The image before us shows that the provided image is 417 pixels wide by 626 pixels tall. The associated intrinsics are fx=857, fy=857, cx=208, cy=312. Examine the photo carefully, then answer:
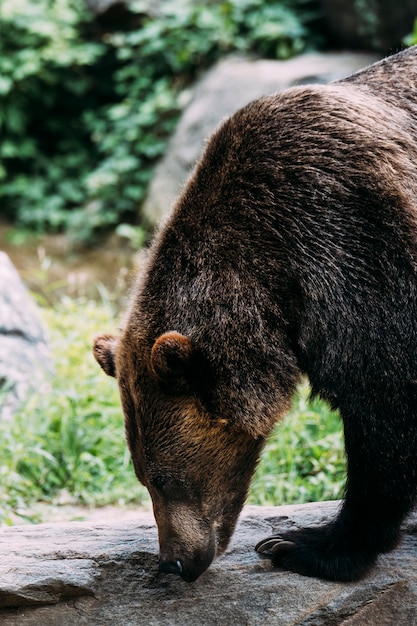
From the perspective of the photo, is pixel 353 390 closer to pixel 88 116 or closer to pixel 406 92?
pixel 406 92

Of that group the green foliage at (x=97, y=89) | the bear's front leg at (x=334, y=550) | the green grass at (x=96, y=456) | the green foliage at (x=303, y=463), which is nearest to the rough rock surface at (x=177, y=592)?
Answer: the bear's front leg at (x=334, y=550)

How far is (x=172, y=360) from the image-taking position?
11.1 feet

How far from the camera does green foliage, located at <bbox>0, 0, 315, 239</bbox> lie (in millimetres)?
12742

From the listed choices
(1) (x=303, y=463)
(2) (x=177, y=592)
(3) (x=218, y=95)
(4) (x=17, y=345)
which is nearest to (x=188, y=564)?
(2) (x=177, y=592)

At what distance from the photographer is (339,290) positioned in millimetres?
3453

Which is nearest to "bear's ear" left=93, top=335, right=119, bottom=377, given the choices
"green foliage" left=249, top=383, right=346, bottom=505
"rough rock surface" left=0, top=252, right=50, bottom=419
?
"green foliage" left=249, top=383, right=346, bottom=505

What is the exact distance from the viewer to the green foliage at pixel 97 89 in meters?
12.7

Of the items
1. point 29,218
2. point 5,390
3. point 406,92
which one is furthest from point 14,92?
point 406,92

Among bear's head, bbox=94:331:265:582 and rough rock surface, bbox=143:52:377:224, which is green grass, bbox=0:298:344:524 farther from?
rough rock surface, bbox=143:52:377:224

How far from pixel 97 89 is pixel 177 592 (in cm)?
1235

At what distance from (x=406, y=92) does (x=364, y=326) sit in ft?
3.99

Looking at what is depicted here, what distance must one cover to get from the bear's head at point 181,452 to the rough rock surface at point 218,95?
7.74 meters

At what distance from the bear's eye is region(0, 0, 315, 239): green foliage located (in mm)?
9669

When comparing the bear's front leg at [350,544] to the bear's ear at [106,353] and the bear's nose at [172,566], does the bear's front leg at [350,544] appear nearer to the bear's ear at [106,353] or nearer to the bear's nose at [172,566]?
the bear's nose at [172,566]
